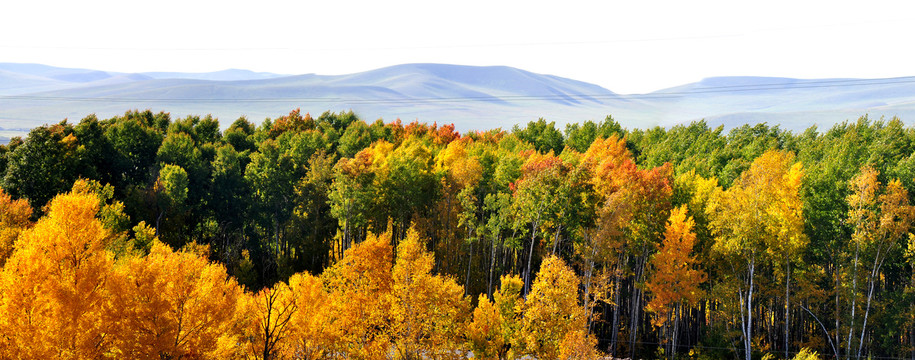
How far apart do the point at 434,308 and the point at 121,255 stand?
2717 cm

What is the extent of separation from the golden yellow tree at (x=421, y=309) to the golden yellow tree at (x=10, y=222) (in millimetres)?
30428

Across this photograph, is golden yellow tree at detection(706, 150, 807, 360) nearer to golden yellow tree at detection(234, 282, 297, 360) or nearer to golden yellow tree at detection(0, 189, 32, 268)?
golden yellow tree at detection(234, 282, 297, 360)

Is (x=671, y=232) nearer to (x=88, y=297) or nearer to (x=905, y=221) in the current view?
(x=905, y=221)

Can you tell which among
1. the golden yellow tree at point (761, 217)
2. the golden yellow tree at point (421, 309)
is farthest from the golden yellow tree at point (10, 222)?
the golden yellow tree at point (761, 217)

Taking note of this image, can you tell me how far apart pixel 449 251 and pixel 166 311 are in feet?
113

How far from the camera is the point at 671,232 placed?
52812 millimetres

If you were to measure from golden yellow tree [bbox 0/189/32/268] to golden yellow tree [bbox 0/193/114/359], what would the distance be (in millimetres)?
12069

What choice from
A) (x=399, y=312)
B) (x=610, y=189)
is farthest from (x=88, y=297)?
(x=610, y=189)

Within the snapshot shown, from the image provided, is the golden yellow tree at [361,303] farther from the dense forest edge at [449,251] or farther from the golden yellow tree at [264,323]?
the golden yellow tree at [264,323]

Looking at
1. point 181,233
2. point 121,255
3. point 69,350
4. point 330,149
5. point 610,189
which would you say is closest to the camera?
point 69,350

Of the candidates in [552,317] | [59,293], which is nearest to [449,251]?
[552,317]

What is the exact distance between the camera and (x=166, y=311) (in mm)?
37344

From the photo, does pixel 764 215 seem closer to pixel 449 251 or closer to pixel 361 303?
pixel 449 251

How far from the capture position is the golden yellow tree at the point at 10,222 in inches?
1900
